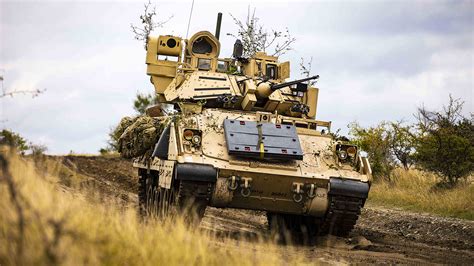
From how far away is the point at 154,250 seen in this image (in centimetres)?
661

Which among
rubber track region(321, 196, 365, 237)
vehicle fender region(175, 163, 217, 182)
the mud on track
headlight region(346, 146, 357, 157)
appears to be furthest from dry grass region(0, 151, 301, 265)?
headlight region(346, 146, 357, 157)

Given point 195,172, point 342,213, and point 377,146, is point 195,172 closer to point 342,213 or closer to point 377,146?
point 342,213

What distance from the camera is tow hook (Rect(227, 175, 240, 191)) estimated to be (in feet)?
37.9

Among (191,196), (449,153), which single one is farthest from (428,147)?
(191,196)

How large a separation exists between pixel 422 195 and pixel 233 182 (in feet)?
29.8

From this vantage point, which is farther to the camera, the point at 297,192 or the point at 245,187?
the point at 297,192

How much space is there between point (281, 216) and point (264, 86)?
2.34 meters

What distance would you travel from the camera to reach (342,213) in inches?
471

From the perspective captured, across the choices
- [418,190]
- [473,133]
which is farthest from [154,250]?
[473,133]

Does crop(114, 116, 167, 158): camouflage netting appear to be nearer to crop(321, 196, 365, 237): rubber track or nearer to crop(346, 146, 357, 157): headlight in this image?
crop(346, 146, 357, 157): headlight

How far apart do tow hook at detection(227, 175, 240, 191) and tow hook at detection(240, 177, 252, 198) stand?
73 millimetres

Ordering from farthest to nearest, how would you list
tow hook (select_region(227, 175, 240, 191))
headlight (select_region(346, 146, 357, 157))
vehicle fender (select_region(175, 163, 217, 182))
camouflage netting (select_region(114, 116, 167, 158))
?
camouflage netting (select_region(114, 116, 167, 158)), headlight (select_region(346, 146, 357, 157)), tow hook (select_region(227, 175, 240, 191)), vehicle fender (select_region(175, 163, 217, 182))

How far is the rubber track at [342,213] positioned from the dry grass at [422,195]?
5.02m

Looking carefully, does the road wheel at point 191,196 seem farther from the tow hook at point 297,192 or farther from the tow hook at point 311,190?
the tow hook at point 311,190
